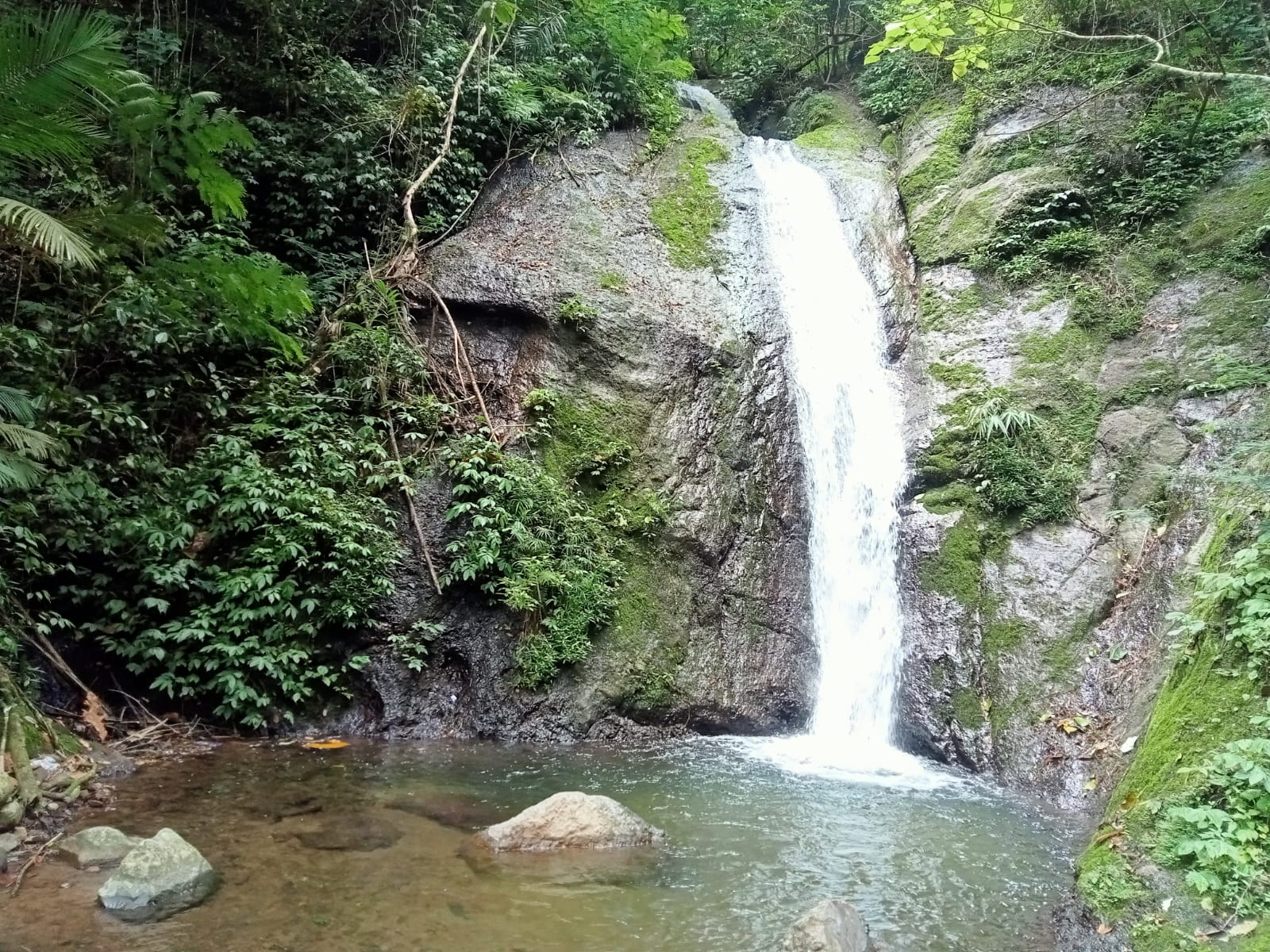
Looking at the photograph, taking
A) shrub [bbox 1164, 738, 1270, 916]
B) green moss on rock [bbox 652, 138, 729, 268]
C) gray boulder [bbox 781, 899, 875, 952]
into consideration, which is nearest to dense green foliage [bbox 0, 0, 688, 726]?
green moss on rock [bbox 652, 138, 729, 268]

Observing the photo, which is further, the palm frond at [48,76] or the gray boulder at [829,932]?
the gray boulder at [829,932]

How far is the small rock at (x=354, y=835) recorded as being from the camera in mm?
5117

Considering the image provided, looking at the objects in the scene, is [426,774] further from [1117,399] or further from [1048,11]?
[1048,11]

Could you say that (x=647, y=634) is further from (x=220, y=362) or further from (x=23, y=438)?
(x=23, y=438)

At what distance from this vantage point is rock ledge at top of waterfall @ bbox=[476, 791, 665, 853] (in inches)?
205

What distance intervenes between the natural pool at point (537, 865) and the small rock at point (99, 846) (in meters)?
0.11

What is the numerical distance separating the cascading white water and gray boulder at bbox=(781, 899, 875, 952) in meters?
3.03

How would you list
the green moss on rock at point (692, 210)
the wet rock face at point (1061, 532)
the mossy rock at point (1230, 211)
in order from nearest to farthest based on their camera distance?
the wet rock face at point (1061, 532) → the mossy rock at point (1230, 211) → the green moss on rock at point (692, 210)

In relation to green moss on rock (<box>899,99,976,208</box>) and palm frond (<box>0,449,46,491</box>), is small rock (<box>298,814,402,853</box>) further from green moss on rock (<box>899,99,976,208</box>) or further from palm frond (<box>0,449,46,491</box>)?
green moss on rock (<box>899,99,976,208</box>)

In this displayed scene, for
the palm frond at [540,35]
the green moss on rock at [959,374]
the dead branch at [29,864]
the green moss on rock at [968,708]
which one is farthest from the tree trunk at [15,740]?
the palm frond at [540,35]

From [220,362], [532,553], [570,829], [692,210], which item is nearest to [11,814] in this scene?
[570,829]

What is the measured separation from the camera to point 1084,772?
268 inches

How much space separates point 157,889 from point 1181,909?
491cm

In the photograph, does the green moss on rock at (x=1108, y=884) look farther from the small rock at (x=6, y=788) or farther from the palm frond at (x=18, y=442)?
the palm frond at (x=18, y=442)
